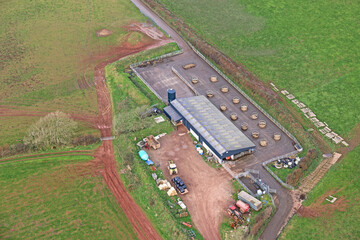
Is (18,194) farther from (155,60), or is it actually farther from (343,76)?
(343,76)

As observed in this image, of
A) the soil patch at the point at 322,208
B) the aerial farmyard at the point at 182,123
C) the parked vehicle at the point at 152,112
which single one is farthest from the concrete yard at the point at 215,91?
the soil patch at the point at 322,208

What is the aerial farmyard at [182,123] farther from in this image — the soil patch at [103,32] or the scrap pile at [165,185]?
the soil patch at [103,32]

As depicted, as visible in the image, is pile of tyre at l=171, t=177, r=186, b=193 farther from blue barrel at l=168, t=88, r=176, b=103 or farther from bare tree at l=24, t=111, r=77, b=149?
bare tree at l=24, t=111, r=77, b=149

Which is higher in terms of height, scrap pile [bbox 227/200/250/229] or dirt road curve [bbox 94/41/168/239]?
scrap pile [bbox 227/200/250/229]

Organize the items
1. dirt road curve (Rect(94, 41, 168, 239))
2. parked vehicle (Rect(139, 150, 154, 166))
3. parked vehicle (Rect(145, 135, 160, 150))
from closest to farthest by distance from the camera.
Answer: dirt road curve (Rect(94, 41, 168, 239)) → parked vehicle (Rect(139, 150, 154, 166)) → parked vehicle (Rect(145, 135, 160, 150))

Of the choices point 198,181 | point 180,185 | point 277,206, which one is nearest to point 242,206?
point 277,206

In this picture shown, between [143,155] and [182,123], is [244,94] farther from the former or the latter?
[143,155]

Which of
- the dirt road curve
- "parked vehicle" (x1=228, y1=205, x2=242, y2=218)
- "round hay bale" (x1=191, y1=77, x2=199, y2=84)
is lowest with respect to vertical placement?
the dirt road curve

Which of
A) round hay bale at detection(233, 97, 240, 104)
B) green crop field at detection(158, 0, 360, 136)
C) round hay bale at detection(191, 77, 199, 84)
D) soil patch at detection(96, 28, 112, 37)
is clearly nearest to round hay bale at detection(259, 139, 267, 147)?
round hay bale at detection(233, 97, 240, 104)
